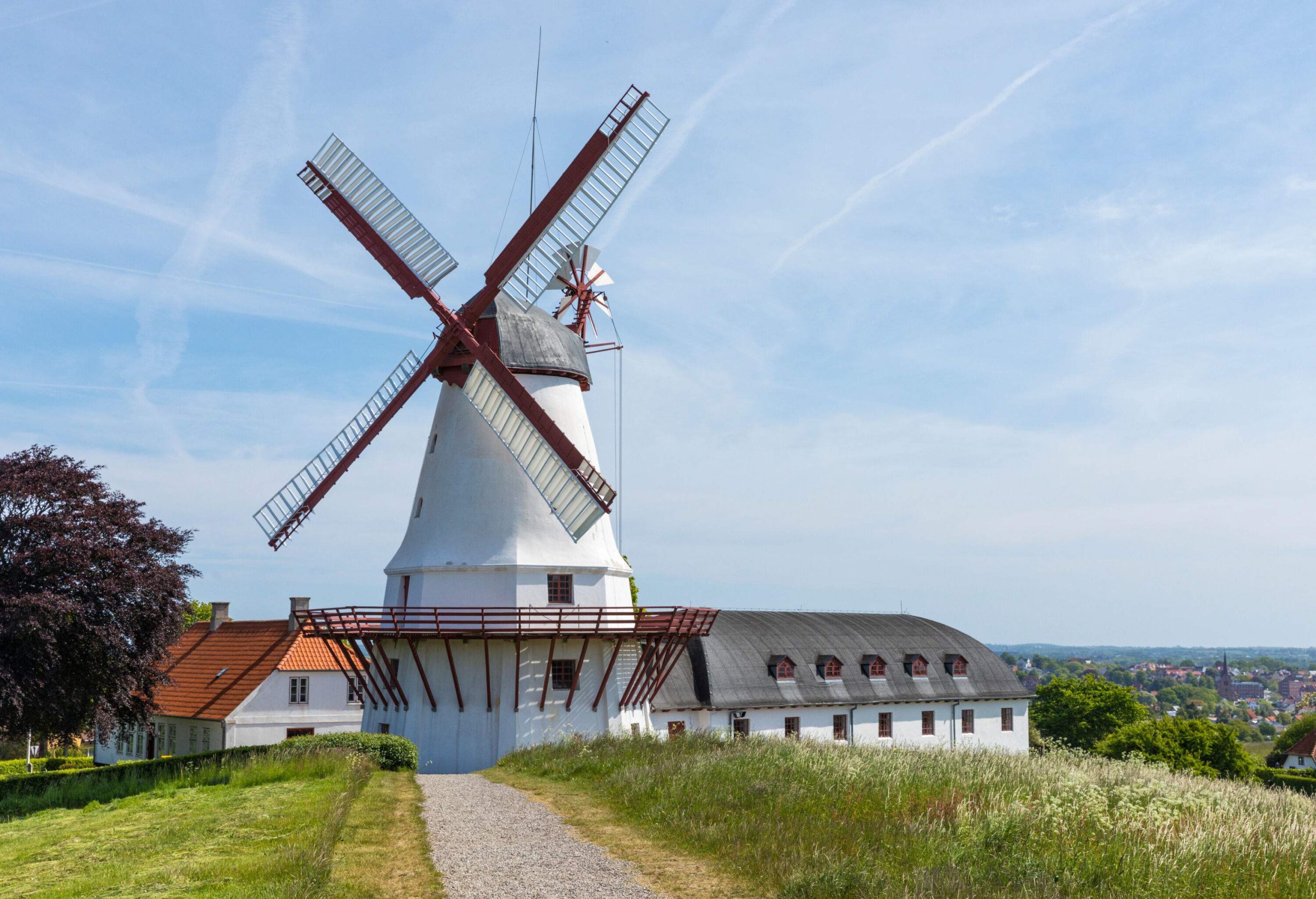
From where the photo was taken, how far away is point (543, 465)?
87.6 feet

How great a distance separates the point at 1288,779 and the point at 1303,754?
882 inches

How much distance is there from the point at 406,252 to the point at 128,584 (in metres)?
11.1

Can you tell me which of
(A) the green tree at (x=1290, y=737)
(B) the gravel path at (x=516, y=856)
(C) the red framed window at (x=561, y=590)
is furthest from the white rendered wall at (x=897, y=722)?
(A) the green tree at (x=1290, y=737)

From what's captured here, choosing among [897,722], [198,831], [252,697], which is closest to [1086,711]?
[897,722]

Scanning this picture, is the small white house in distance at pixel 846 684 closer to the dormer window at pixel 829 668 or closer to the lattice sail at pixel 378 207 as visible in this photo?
the dormer window at pixel 829 668

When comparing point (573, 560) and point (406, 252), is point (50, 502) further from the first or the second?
point (573, 560)

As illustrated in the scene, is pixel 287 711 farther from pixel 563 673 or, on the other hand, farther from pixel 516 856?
pixel 516 856

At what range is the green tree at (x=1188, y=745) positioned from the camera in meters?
51.2

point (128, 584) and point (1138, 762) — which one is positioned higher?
point (128, 584)

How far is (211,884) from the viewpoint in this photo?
12062 mm

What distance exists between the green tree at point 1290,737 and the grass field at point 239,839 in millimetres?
76830

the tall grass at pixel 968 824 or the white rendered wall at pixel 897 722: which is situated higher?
the tall grass at pixel 968 824

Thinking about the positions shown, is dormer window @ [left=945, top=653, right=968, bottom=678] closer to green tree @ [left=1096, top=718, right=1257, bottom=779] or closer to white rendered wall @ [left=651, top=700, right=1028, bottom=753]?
white rendered wall @ [left=651, top=700, right=1028, bottom=753]

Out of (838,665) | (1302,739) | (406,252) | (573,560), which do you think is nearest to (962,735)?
(838,665)
